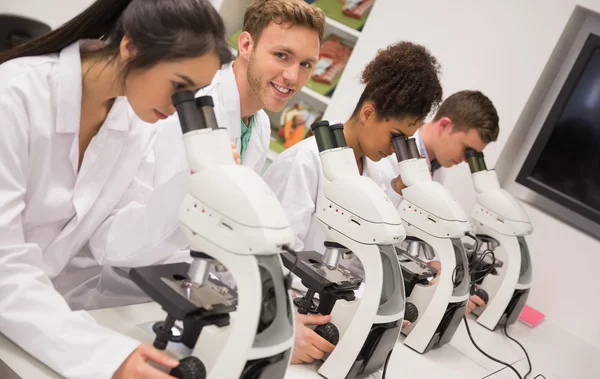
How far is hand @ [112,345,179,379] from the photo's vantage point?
3.32ft

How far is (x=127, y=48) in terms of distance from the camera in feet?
3.85

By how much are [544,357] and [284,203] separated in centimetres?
126

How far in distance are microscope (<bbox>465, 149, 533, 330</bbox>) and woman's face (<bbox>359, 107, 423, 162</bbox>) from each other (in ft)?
1.87

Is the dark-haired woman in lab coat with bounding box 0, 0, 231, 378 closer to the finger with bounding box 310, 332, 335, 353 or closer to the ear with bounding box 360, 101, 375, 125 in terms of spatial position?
the finger with bounding box 310, 332, 335, 353

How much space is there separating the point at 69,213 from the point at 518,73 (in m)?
2.38

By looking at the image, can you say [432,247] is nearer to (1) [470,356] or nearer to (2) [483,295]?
(1) [470,356]

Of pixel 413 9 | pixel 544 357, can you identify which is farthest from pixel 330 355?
pixel 413 9

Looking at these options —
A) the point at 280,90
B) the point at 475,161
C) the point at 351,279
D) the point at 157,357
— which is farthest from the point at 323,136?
the point at 475,161

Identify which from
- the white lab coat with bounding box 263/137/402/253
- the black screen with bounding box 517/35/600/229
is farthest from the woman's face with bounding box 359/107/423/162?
the black screen with bounding box 517/35/600/229

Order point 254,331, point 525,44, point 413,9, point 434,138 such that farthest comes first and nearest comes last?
point 413,9, point 525,44, point 434,138, point 254,331

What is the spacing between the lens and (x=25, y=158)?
3.80 feet

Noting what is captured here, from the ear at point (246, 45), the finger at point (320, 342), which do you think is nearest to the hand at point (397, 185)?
the ear at point (246, 45)

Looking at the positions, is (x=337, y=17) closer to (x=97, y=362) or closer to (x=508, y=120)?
(x=508, y=120)

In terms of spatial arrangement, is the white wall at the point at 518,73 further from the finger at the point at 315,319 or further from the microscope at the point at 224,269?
the microscope at the point at 224,269
